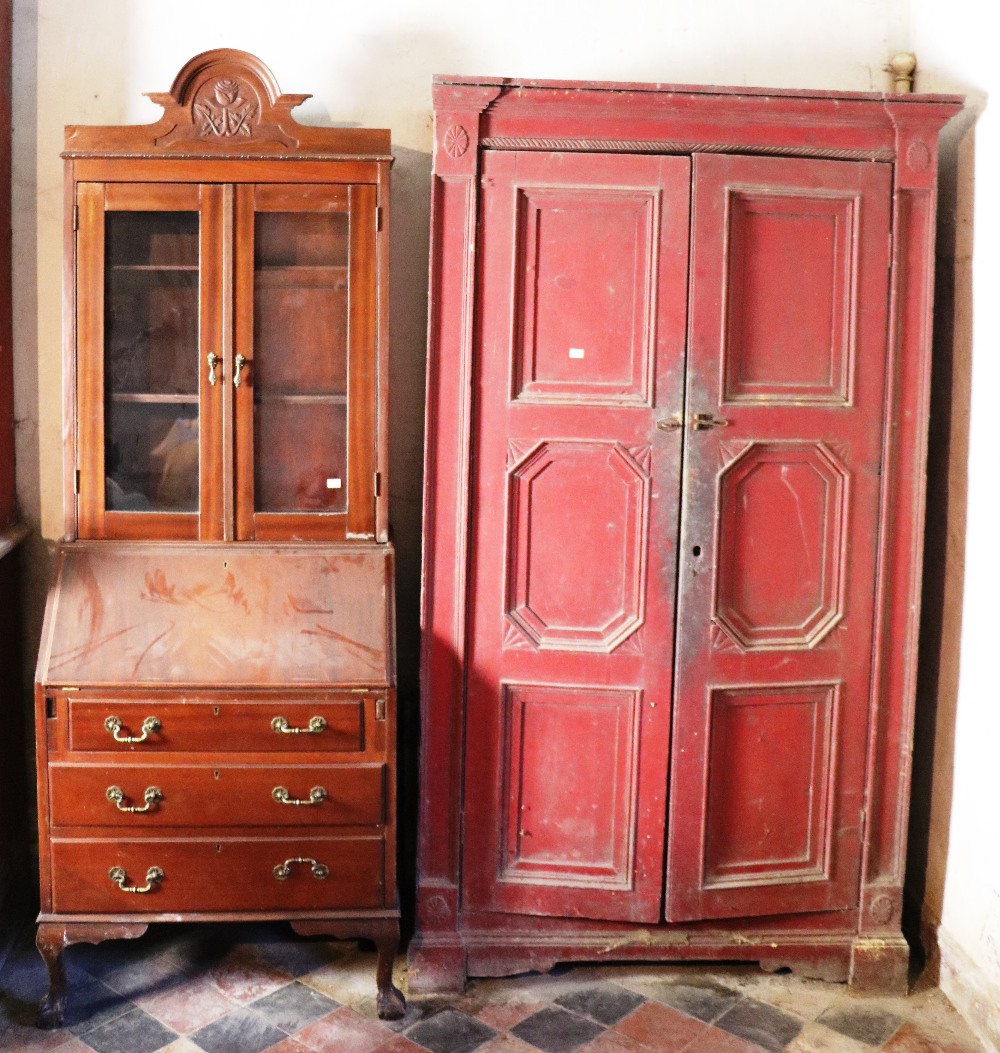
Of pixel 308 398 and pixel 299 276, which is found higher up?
pixel 299 276

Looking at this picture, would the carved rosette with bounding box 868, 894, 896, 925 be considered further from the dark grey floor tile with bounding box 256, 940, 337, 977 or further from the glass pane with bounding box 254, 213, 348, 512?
the glass pane with bounding box 254, 213, 348, 512

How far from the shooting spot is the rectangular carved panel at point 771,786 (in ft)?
9.12

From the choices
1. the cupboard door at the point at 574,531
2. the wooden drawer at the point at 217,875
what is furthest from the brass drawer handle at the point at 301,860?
the cupboard door at the point at 574,531

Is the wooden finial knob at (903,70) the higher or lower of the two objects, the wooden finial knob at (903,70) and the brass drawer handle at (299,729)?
the higher

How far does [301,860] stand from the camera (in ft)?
8.57

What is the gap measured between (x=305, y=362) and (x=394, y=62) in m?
0.97

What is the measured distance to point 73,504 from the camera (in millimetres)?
2789

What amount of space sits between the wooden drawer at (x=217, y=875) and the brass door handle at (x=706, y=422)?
4.25ft

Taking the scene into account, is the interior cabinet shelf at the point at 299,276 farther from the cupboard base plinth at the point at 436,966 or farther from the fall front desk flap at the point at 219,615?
the cupboard base plinth at the point at 436,966

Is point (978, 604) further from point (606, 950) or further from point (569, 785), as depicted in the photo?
point (606, 950)

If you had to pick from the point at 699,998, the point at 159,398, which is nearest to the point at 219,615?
the point at 159,398

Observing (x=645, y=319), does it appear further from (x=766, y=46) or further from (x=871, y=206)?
(x=766, y=46)

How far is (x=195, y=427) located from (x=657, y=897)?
173 centimetres

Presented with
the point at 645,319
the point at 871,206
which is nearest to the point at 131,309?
the point at 645,319
